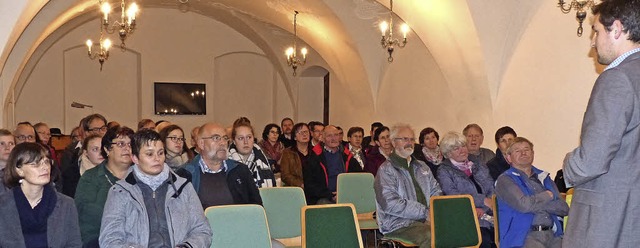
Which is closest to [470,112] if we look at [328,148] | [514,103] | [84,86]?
[514,103]

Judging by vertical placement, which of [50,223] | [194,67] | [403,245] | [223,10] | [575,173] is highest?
[223,10]

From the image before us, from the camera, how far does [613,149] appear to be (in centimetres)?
249

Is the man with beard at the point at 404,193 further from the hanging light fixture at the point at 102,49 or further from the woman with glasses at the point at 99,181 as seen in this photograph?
the hanging light fixture at the point at 102,49

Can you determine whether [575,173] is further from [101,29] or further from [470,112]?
[101,29]

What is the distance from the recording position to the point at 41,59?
14.1 metres

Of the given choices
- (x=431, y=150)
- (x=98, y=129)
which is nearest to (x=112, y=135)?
(x=98, y=129)

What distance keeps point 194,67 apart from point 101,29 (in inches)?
105

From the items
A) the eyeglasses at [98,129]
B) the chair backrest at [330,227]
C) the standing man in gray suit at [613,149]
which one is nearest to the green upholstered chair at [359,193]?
the chair backrest at [330,227]

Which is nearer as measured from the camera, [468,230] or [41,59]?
[468,230]

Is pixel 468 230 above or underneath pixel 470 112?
underneath

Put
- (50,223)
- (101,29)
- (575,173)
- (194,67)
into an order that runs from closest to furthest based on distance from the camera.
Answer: (575,173) → (50,223) → (101,29) → (194,67)

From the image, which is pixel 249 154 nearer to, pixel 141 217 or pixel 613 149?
pixel 141 217

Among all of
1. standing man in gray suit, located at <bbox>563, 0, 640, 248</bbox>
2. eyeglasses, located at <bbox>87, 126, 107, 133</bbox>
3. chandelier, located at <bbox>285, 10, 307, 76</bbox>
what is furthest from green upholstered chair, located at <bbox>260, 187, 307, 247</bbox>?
chandelier, located at <bbox>285, 10, 307, 76</bbox>

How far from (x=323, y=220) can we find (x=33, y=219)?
5.70 feet
